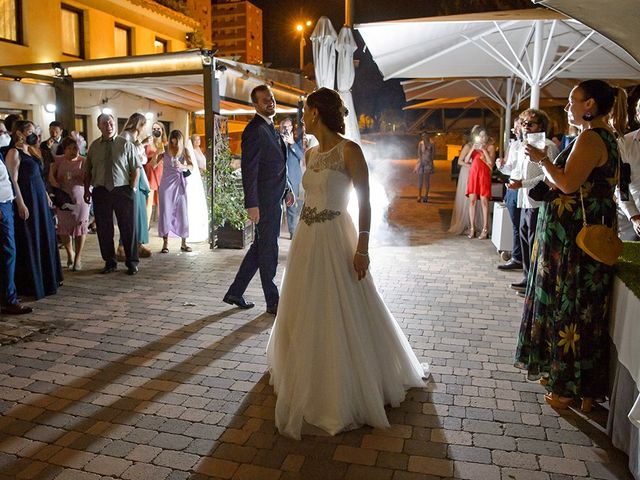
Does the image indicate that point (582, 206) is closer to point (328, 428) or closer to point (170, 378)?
point (328, 428)

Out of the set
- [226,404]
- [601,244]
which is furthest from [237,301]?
[601,244]

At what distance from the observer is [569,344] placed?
3.46 metres

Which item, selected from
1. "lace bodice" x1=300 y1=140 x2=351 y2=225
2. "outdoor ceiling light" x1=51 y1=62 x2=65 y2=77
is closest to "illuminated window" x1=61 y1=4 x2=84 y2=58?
"outdoor ceiling light" x1=51 y1=62 x2=65 y2=77

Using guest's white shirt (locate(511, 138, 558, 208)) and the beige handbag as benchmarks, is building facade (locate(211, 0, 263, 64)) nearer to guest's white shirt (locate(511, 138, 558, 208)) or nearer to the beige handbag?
guest's white shirt (locate(511, 138, 558, 208))

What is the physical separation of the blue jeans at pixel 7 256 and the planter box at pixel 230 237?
381cm

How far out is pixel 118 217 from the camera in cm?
735

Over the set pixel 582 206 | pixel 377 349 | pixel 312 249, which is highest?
pixel 582 206

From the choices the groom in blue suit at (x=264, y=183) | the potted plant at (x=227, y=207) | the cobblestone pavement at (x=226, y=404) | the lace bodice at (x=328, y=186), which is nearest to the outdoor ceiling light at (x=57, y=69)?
the potted plant at (x=227, y=207)

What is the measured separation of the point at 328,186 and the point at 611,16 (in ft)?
5.90

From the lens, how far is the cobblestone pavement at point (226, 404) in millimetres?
2984

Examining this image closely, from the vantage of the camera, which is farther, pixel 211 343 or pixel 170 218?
pixel 170 218

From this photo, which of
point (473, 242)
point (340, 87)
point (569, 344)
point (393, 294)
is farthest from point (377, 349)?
point (473, 242)

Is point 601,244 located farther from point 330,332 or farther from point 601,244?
point 330,332

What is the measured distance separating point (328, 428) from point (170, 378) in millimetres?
1427
